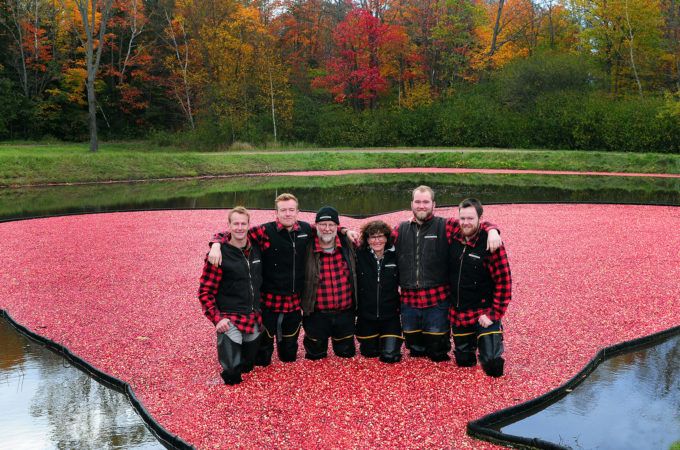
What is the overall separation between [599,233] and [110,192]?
646 inches

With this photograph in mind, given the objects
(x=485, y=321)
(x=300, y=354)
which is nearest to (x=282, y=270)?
(x=300, y=354)

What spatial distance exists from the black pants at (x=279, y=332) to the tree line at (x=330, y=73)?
101 feet

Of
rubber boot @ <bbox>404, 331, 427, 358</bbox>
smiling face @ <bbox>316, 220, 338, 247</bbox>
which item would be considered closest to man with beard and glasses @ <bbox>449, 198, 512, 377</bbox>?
rubber boot @ <bbox>404, 331, 427, 358</bbox>

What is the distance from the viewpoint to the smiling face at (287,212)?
5.00m

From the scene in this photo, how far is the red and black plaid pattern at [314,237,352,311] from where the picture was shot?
5.14m

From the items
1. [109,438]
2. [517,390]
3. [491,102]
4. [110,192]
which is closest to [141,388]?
[109,438]

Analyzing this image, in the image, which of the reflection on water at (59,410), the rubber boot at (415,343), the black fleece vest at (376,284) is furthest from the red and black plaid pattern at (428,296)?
the reflection on water at (59,410)

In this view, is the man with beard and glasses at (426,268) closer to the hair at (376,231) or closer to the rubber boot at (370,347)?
the hair at (376,231)

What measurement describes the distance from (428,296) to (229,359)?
185cm

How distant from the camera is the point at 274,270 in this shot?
5.14 metres

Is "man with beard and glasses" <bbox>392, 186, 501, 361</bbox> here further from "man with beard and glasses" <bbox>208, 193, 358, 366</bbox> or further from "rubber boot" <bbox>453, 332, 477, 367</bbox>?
"man with beard and glasses" <bbox>208, 193, 358, 366</bbox>

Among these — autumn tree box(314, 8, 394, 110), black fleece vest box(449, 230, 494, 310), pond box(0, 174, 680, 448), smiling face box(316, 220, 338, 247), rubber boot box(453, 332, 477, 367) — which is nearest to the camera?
pond box(0, 174, 680, 448)

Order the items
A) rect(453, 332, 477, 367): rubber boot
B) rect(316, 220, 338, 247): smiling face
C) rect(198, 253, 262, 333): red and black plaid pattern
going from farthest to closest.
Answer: rect(453, 332, 477, 367): rubber boot → rect(316, 220, 338, 247): smiling face → rect(198, 253, 262, 333): red and black plaid pattern

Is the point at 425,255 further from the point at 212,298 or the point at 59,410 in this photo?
the point at 59,410
